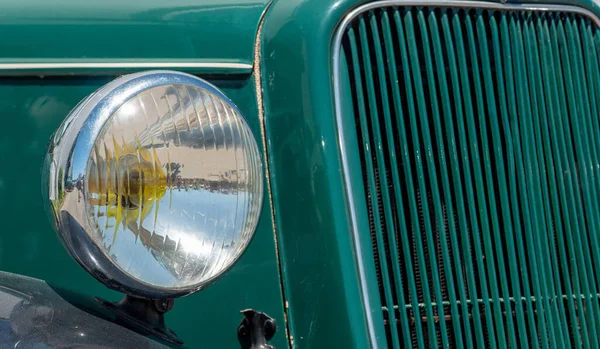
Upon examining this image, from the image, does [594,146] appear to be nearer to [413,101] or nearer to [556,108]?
[556,108]

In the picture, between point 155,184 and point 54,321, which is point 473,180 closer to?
point 155,184

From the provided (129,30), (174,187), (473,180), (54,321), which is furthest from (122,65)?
(473,180)

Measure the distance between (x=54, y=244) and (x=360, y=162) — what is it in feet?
1.90

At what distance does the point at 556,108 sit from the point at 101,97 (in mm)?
1028

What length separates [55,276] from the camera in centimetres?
140

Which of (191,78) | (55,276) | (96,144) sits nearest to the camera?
(96,144)

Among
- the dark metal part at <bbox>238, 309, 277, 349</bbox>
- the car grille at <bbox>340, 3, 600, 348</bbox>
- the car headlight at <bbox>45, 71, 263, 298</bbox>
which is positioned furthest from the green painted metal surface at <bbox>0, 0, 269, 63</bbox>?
the dark metal part at <bbox>238, 309, 277, 349</bbox>

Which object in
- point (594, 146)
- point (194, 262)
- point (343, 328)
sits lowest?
point (343, 328)

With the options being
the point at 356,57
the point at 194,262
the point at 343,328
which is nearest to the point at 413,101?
the point at 356,57

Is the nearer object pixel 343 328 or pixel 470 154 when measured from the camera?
pixel 343 328

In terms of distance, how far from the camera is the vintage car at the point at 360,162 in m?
1.44

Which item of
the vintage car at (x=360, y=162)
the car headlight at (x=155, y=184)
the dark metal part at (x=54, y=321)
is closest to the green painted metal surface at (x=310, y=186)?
the vintage car at (x=360, y=162)

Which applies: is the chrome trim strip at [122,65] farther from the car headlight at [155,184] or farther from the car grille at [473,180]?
the car headlight at [155,184]

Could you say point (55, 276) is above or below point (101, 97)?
below
